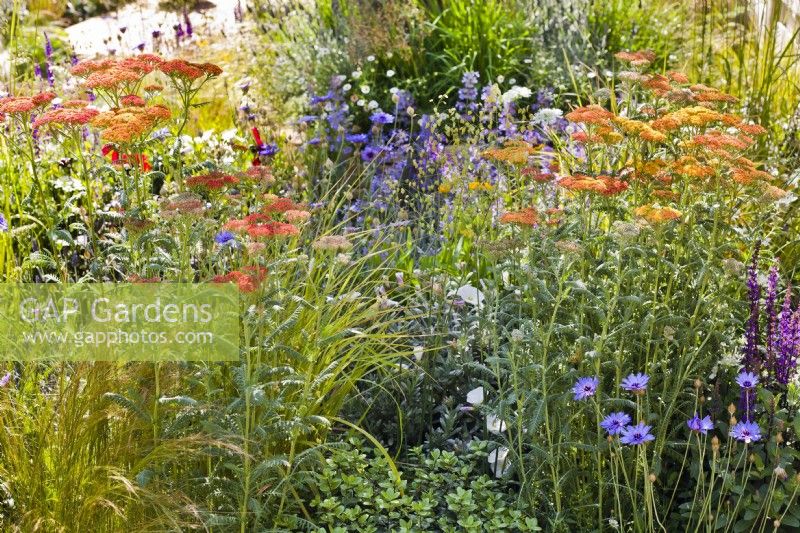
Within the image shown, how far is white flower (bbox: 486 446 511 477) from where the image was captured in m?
3.56

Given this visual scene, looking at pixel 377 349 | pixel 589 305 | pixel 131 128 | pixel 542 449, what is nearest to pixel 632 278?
pixel 589 305

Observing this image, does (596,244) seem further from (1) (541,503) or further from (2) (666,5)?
(2) (666,5)

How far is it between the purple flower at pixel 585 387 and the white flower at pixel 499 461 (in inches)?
22.0

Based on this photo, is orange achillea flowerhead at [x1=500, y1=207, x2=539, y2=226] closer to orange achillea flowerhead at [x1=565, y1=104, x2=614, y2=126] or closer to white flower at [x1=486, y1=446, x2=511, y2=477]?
orange achillea flowerhead at [x1=565, y1=104, x2=614, y2=126]

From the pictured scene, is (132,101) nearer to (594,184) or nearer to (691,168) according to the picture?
(594,184)

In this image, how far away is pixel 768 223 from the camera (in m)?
4.93

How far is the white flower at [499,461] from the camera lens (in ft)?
11.7

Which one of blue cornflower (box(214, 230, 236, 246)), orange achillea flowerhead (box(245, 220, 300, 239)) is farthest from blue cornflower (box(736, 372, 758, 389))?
blue cornflower (box(214, 230, 236, 246))

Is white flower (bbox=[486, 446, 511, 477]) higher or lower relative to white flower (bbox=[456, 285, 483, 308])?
lower

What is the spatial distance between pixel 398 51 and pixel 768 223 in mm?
2961

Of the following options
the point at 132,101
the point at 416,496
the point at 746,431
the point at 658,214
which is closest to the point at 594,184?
the point at 658,214

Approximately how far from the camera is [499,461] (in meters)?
3.67

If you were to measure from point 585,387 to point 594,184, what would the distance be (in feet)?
2.02

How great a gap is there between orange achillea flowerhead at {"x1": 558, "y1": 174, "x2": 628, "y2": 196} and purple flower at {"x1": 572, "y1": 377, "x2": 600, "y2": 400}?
58 centimetres
